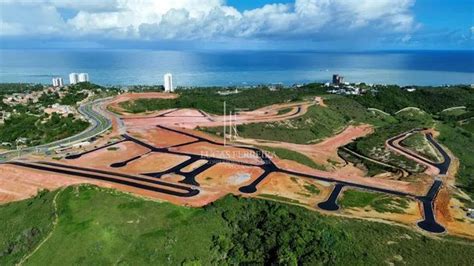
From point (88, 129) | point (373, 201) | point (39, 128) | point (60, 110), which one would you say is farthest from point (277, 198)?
point (60, 110)

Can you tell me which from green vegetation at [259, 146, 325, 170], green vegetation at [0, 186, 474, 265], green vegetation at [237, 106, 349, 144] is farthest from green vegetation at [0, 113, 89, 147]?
green vegetation at [259, 146, 325, 170]

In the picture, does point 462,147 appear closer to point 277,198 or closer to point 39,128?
point 277,198

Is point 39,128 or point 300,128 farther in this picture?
point 300,128

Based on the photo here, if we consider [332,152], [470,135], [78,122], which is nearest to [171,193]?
[332,152]

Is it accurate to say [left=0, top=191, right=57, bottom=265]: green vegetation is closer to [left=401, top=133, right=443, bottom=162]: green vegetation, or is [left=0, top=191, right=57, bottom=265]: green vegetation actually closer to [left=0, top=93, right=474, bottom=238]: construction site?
[left=0, top=93, right=474, bottom=238]: construction site

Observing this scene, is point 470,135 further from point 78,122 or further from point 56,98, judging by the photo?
point 56,98

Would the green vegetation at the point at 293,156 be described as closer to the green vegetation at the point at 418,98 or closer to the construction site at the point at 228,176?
the construction site at the point at 228,176

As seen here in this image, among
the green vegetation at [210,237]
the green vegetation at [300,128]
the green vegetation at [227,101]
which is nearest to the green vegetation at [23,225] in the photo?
the green vegetation at [210,237]
